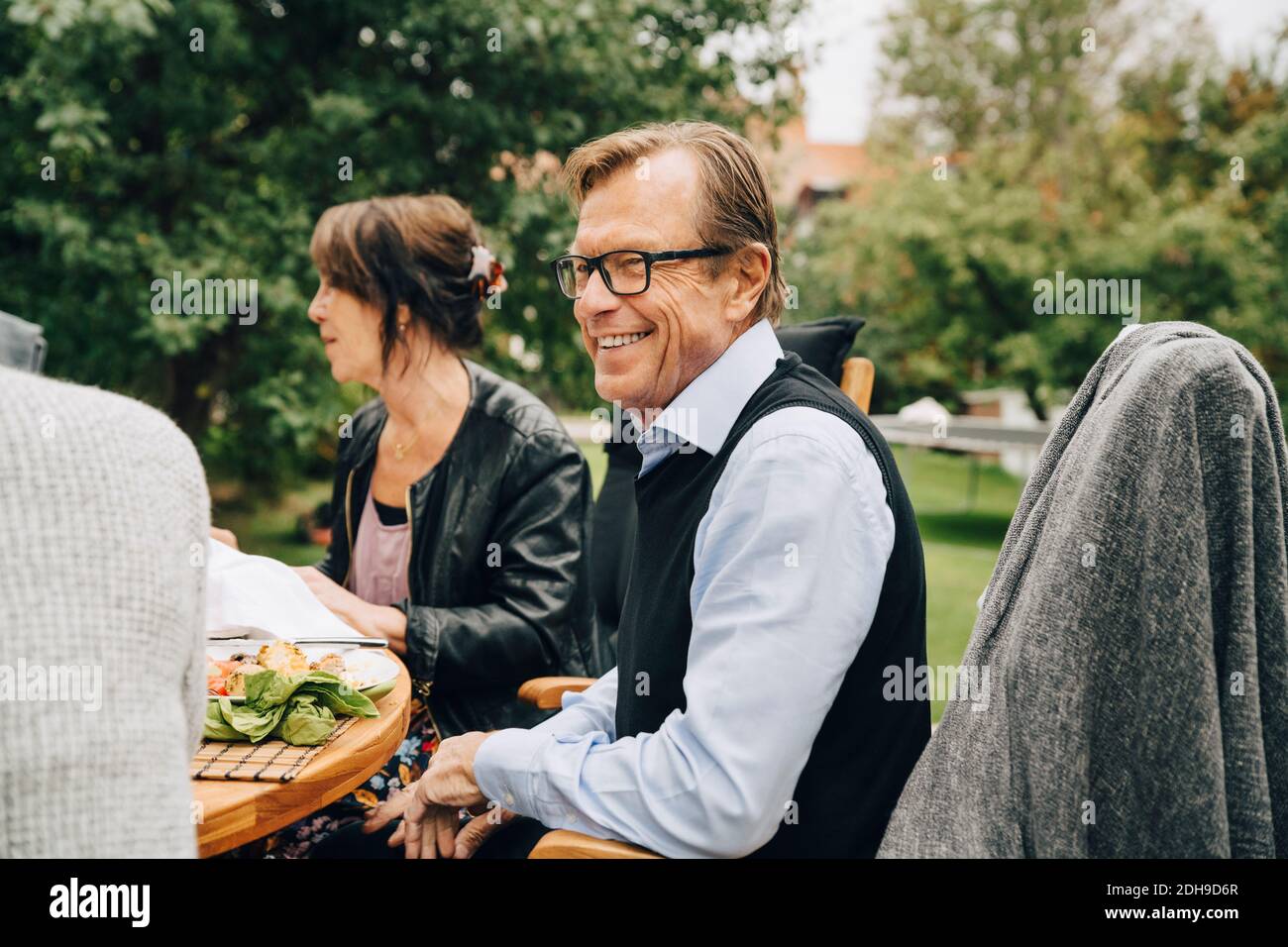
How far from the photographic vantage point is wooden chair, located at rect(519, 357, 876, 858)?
1551mm

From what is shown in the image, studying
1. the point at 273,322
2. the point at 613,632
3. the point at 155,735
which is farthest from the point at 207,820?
the point at 273,322

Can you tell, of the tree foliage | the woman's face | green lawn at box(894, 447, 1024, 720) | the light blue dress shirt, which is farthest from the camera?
the tree foliage

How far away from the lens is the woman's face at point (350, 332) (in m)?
2.87

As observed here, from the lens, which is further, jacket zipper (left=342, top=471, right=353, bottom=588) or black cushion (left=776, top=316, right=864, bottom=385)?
jacket zipper (left=342, top=471, right=353, bottom=588)

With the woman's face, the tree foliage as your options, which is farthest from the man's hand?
the tree foliage

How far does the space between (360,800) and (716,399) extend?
137 centimetres

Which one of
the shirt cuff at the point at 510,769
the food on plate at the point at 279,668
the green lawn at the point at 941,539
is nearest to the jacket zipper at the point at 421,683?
the food on plate at the point at 279,668

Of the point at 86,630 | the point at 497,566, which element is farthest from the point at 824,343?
the point at 86,630

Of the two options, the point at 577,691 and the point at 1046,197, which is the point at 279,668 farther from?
the point at 1046,197

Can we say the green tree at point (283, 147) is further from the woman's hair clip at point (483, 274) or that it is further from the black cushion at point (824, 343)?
the black cushion at point (824, 343)

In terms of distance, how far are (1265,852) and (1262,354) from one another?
14400 mm

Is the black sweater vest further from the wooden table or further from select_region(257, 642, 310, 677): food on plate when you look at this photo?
select_region(257, 642, 310, 677): food on plate

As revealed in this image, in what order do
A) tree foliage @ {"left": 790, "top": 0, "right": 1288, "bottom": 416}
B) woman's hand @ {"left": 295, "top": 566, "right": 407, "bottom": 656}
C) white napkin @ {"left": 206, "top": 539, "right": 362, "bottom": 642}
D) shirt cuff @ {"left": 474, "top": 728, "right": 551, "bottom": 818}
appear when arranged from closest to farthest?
shirt cuff @ {"left": 474, "top": 728, "right": 551, "bottom": 818}
white napkin @ {"left": 206, "top": 539, "right": 362, "bottom": 642}
woman's hand @ {"left": 295, "top": 566, "right": 407, "bottom": 656}
tree foliage @ {"left": 790, "top": 0, "right": 1288, "bottom": 416}

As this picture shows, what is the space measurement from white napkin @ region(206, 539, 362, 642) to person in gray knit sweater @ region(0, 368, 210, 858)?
1.34m
